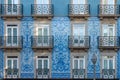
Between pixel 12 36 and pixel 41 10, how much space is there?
3095 millimetres

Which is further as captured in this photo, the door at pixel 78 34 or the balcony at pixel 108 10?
the door at pixel 78 34

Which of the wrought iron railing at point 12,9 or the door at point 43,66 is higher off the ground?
the wrought iron railing at point 12,9

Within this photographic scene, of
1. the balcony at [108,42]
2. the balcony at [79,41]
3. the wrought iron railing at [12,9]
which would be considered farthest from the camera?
the wrought iron railing at [12,9]

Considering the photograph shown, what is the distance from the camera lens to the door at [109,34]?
41.4 meters

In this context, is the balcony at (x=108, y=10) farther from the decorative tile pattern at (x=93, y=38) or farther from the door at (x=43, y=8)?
the door at (x=43, y=8)

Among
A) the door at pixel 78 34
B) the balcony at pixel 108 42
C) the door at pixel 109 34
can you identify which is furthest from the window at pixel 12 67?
the door at pixel 109 34

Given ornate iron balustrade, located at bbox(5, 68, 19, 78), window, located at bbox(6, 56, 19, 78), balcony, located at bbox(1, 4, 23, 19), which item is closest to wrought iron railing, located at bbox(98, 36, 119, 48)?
balcony, located at bbox(1, 4, 23, 19)

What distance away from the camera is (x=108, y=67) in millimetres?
41625

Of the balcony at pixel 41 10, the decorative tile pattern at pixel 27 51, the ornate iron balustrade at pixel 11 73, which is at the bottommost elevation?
the ornate iron balustrade at pixel 11 73

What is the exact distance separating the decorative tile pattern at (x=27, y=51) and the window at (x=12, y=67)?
48 cm

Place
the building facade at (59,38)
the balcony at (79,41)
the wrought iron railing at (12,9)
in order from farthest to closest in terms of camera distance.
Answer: the wrought iron railing at (12,9)
the building facade at (59,38)
the balcony at (79,41)

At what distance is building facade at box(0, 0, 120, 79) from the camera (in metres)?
41.5

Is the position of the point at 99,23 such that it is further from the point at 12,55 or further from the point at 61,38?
the point at 12,55

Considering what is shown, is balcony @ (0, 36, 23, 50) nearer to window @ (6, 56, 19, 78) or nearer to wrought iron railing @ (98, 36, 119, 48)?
window @ (6, 56, 19, 78)
